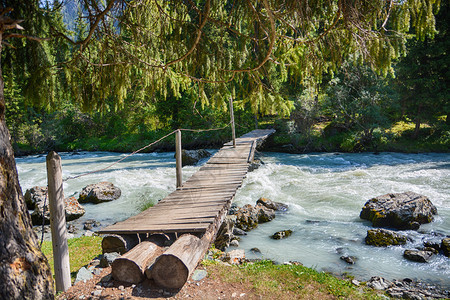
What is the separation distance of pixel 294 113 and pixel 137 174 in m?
11.0

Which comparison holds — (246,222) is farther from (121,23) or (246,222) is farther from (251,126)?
(251,126)

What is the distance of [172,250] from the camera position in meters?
3.74

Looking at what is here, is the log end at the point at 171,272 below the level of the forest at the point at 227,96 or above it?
below

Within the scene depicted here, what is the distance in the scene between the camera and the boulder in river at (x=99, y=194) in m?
10.4

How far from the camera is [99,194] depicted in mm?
10461


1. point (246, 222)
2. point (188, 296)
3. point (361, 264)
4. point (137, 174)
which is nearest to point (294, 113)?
point (137, 174)

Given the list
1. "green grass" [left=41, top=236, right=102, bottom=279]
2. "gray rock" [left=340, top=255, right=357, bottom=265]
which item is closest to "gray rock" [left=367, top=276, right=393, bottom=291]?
"gray rock" [left=340, top=255, right=357, bottom=265]

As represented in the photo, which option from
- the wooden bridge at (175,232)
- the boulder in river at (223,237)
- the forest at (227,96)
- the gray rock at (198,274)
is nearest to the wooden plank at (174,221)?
the wooden bridge at (175,232)

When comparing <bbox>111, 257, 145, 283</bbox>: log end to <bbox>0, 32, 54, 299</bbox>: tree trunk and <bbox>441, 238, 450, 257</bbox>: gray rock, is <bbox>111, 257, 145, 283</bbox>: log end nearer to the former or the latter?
<bbox>0, 32, 54, 299</bbox>: tree trunk

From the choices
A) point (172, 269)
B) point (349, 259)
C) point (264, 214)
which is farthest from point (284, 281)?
point (264, 214)

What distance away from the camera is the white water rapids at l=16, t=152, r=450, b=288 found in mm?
6090

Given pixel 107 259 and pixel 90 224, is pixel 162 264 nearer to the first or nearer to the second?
pixel 107 259

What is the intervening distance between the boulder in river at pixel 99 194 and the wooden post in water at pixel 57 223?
7287 millimetres

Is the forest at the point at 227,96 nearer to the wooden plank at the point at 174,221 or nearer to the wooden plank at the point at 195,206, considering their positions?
the wooden plank at the point at 195,206
